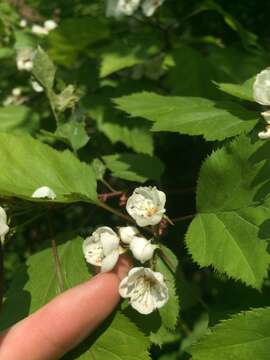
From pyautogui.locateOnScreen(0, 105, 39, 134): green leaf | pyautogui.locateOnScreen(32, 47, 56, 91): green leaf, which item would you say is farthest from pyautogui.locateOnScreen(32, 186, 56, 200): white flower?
pyautogui.locateOnScreen(0, 105, 39, 134): green leaf

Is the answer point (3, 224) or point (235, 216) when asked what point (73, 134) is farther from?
point (235, 216)

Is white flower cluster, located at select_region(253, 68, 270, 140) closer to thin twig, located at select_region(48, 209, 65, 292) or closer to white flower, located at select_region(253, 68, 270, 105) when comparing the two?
white flower, located at select_region(253, 68, 270, 105)

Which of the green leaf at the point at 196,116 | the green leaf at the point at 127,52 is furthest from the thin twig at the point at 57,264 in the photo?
the green leaf at the point at 127,52

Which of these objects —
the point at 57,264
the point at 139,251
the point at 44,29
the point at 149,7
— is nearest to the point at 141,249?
the point at 139,251

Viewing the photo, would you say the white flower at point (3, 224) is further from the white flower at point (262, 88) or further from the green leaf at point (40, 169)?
the white flower at point (262, 88)

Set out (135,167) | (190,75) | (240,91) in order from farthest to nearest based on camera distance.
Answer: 1. (190,75)
2. (135,167)
3. (240,91)

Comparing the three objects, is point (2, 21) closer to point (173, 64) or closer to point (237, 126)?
point (173, 64)
